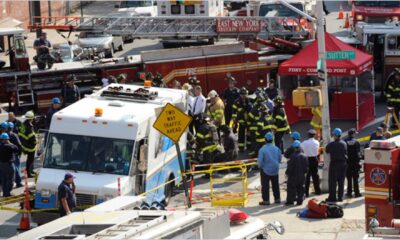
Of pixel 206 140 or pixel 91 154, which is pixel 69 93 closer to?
pixel 206 140

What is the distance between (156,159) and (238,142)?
19.6ft

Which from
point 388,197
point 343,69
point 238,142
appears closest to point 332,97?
point 343,69

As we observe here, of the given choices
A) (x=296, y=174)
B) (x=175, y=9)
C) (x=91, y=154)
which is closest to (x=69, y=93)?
(x=91, y=154)

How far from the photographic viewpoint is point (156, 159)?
2161cm

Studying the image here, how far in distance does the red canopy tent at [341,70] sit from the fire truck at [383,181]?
1034 cm

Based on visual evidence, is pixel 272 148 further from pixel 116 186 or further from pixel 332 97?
pixel 332 97

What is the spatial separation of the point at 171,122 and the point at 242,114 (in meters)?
6.19

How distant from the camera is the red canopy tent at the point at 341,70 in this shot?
28.0 metres

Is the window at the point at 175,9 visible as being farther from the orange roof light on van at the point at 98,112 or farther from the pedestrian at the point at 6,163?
the orange roof light on van at the point at 98,112

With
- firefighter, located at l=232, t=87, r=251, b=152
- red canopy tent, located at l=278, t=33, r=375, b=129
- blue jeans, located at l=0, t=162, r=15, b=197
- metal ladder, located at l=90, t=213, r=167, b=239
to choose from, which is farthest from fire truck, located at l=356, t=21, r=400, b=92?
metal ladder, located at l=90, t=213, r=167, b=239

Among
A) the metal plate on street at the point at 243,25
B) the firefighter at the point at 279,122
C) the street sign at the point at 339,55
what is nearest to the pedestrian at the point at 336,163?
the street sign at the point at 339,55

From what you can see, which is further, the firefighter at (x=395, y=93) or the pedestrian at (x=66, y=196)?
the firefighter at (x=395, y=93)

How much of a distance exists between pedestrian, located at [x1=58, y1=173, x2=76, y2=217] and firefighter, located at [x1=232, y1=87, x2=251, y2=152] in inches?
310

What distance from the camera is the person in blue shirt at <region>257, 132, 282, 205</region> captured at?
2189cm
